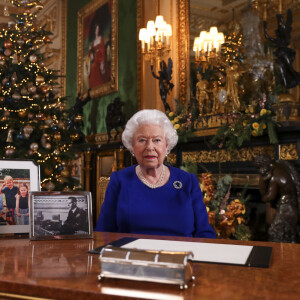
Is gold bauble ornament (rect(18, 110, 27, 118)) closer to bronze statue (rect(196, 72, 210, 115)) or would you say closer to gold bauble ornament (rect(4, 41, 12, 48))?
gold bauble ornament (rect(4, 41, 12, 48))

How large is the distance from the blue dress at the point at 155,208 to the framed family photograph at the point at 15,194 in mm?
515

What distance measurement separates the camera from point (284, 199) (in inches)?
158

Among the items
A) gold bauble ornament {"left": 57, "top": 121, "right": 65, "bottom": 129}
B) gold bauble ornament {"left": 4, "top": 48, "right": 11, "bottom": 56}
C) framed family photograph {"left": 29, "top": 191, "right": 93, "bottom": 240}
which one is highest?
gold bauble ornament {"left": 4, "top": 48, "right": 11, "bottom": 56}

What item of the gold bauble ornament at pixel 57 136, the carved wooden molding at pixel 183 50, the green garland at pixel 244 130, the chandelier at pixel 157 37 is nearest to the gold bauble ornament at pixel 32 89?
the gold bauble ornament at pixel 57 136

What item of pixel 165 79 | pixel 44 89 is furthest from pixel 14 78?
pixel 165 79

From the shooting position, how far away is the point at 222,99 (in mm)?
5277

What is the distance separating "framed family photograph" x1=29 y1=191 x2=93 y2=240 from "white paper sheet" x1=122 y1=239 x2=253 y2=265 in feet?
0.87

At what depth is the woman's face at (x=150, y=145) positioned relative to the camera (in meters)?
2.06

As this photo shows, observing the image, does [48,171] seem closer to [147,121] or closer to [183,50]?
[183,50]

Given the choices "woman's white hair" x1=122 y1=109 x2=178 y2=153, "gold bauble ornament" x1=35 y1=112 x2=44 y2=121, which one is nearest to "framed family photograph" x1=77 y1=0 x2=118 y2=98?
"gold bauble ornament" x1=35 y1=112 x2=44 y2=121

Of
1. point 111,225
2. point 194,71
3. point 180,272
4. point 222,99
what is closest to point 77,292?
point 180,272

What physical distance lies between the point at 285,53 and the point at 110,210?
332 centimetres

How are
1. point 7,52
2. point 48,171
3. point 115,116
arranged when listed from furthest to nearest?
point 115,116
point 7,52
point 48,171

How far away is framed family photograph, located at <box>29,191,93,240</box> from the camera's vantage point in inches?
58.6
